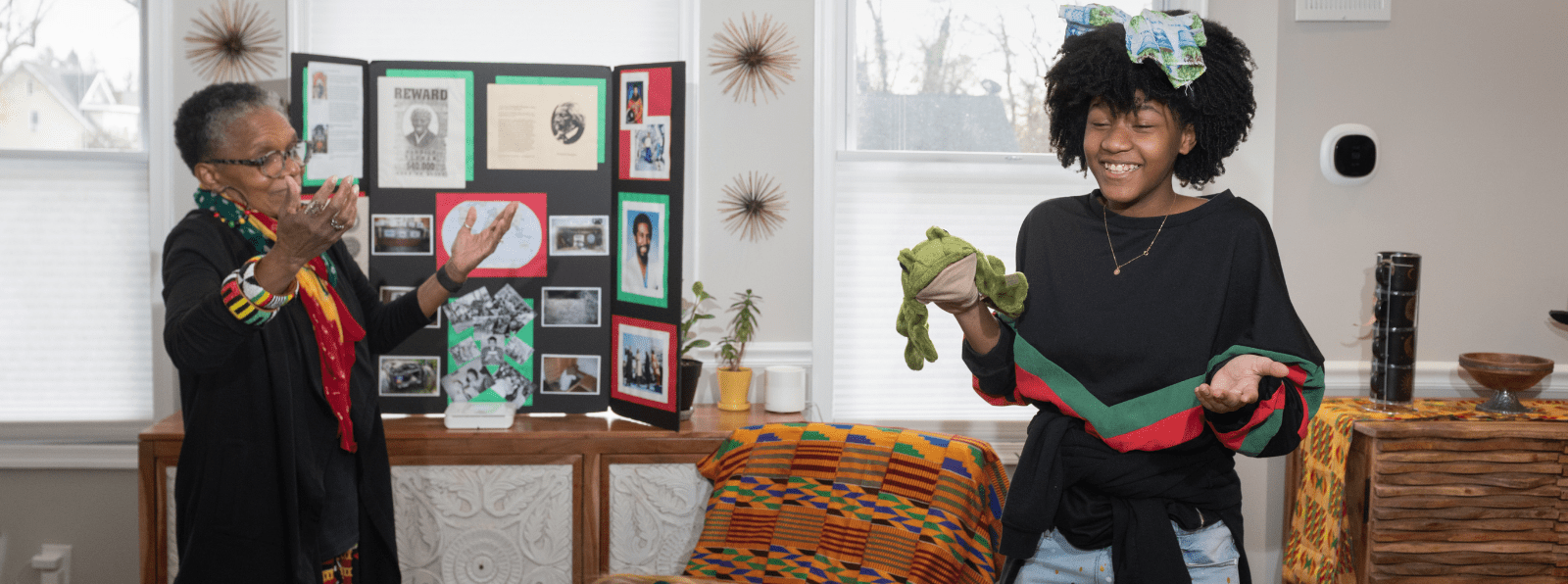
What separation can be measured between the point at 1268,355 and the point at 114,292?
9.41 ft

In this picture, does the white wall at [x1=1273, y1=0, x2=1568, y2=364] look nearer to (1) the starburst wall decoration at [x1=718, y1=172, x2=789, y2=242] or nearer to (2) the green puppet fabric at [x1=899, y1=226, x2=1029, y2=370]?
(1) the starburst wall decoration at [x1=718, y1=172, x2=789, y2=242]

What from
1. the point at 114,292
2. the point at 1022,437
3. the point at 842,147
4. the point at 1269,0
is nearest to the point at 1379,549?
the point at 1022,437

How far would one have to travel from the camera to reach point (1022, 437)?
9.53 ft

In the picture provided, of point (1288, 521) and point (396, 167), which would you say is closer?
point (396, 167)

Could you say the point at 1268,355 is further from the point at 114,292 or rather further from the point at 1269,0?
the point at 114,292

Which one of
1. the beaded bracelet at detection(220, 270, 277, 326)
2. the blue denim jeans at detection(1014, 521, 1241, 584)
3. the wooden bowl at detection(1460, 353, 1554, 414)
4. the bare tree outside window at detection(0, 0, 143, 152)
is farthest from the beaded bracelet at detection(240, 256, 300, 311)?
the wooden bowl at detection(1460, 353, 1554, 414)

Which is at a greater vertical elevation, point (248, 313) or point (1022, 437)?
point (248, 313)

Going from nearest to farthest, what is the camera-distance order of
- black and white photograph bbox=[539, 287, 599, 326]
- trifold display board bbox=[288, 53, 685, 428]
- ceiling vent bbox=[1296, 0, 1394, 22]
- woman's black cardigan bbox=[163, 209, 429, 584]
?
woman's black cardigan bbox=[163, 209, 429, 584]
trifold display board bbox=[288, 53, 685, 428]
black and white photograph bbox=[539, 287, 599, 326]
ceiling vent bbox=[1296, 0, 1394, 22]

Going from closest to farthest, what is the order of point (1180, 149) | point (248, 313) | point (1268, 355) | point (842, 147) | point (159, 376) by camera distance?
point (1268, 355) → point (1180, 149) → point (248, 313) → point (159, 376) → point (842, 147)

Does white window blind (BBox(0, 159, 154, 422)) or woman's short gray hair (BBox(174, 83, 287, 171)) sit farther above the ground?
woman's short gray hair (BBox(174, 83, 287, 171))

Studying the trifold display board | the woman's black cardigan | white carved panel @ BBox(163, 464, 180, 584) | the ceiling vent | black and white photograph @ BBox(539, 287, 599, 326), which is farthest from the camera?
the ceiling vent

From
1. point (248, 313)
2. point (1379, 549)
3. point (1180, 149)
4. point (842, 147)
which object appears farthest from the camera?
point (842, 147)

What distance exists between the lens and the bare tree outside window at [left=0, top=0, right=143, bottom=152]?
263 cm

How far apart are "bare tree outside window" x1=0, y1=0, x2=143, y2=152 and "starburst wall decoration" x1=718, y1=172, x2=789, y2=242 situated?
1.64 meters
